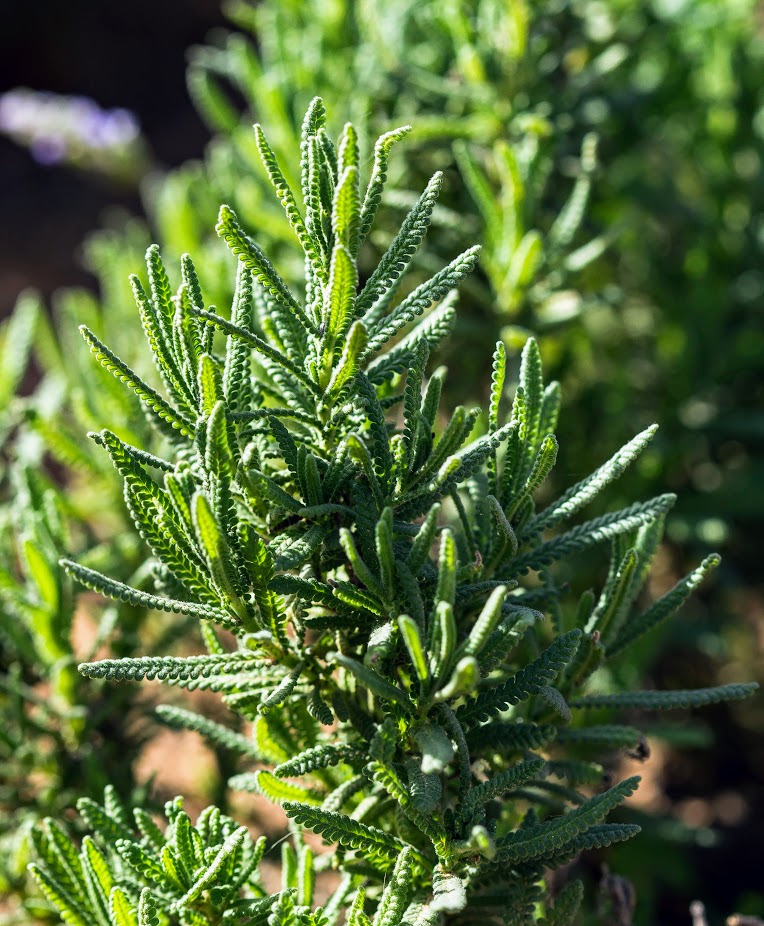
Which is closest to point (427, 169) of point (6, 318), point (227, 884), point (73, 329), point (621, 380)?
point (621, 380)

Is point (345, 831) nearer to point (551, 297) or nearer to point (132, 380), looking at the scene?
point (132, 380)

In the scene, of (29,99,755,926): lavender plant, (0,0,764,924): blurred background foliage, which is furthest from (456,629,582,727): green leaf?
(0,0,764,924): blurred background foliage

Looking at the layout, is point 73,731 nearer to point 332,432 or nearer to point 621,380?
point 332,432

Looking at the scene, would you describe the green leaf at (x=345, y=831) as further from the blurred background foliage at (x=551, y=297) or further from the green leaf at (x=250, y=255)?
the blurred background foliage at (x=551, y=297)

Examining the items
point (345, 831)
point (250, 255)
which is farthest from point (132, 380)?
point (345, 831)

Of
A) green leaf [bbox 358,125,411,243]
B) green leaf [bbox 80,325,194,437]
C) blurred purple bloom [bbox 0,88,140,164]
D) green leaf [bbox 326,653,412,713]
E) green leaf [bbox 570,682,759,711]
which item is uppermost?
blurred purple bloom [bbox 0,88,140,164]

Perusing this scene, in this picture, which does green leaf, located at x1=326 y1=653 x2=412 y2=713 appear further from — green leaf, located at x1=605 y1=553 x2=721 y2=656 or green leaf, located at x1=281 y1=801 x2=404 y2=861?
green leaf, located at x1=605 y1=553 x2=721 y2=656
